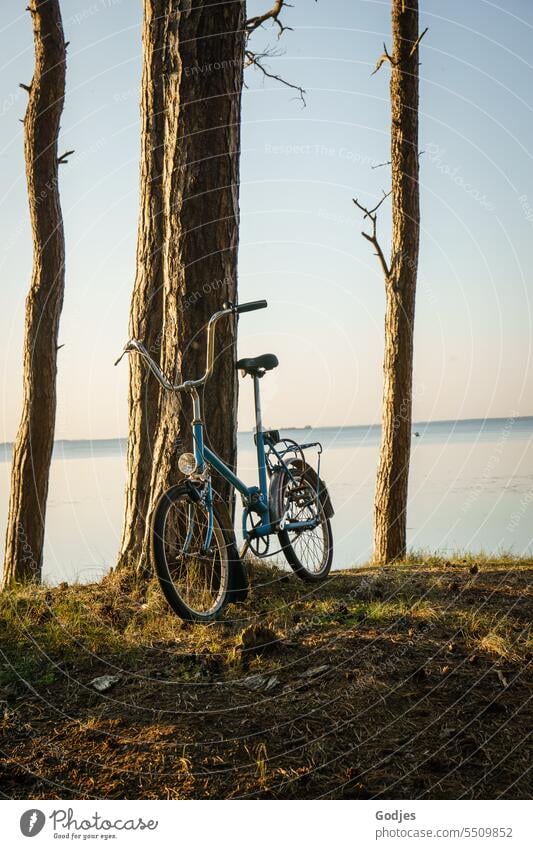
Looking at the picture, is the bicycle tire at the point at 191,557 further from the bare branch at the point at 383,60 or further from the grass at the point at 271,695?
the bare branch at the point at 383,60

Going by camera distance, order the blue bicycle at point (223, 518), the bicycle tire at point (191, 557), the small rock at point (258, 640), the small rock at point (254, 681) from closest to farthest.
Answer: the small rock at point (254, 681)
the small rock at point (258, 640)
the bicycle tire at point (191, 557)
the blue bicycle at point (223, 518)

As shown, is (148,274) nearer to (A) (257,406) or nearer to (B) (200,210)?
(B) (200,210)

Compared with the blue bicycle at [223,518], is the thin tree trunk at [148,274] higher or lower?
higher

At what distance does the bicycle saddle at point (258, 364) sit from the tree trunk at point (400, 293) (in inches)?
147

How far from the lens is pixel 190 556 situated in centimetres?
493

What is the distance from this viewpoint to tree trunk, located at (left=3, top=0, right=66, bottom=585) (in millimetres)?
9414

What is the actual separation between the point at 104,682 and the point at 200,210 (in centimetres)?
314

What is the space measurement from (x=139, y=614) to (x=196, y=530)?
0.65 metres

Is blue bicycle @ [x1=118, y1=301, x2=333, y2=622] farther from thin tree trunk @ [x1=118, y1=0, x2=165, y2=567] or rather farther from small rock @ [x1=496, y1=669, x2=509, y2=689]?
small rock @ [x1=496, y1=669, x2=509, y2=689]

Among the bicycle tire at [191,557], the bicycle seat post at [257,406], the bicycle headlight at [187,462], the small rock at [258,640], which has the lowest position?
the small rock at [258,640]

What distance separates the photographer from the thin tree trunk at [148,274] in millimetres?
5836

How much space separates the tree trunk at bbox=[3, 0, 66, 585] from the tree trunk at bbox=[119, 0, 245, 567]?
4.61m

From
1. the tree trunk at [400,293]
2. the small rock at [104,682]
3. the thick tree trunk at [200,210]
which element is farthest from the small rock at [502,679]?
the tree trunk at [400,293]
